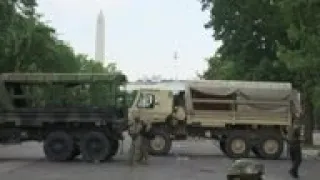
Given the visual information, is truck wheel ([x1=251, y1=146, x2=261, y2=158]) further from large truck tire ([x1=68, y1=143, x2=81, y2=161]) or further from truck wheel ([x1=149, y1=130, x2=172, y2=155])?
large truck tire ([x1=68, y1=143, x2=81, y2=161])

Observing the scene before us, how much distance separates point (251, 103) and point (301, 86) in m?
11.2

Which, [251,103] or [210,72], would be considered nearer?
[251,103]

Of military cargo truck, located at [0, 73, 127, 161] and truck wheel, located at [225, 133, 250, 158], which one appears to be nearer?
military cargo truck, located at [0, 73, 127, 161]

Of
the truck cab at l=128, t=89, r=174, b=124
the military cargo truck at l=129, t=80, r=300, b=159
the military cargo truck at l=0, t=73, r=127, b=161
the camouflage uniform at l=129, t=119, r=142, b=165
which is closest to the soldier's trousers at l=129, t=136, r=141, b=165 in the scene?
the camouflage uniform at l=129, t=119, r=142, b=165

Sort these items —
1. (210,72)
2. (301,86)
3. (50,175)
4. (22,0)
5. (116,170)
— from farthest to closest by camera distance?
(210,72) < (301,86) < (22,0) < (116,170) < (50,175)

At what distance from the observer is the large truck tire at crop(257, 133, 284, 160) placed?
31.4m

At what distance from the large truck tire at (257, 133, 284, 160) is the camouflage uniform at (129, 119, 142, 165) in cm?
559

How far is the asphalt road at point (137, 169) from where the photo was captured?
2197cm

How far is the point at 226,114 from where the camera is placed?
31.9 meters

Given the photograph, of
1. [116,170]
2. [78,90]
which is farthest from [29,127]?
[116,170]

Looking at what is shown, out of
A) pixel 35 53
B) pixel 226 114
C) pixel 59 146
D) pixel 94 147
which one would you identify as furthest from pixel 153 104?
pixel 35 53

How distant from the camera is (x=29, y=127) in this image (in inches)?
1119

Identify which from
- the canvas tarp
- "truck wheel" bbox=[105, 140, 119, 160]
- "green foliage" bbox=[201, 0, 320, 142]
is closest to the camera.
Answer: "truck wheel" bbox=[105, 140, 119, 160]

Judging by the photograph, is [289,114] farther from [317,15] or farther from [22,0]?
[22,0]
